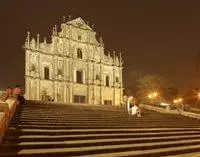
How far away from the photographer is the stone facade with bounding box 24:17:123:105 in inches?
1544

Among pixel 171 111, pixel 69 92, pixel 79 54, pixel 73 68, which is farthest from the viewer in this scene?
pixel 79 54

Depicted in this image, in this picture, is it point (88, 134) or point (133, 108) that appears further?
point (133, 108)

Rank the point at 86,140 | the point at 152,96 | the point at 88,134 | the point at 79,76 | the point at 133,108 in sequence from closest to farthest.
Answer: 1. the point at 86,140
2. the point at 88,134
3. the point at 133,108
4. the point at 79,76
5. the point at 152,96

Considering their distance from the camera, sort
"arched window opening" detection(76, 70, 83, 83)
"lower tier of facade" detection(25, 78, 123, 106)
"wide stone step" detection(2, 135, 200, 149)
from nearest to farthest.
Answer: "wide stone step" detection(2, 135, 200, 149), "lower tier of facade" detection(25, 78, 123, 106), "arched window opening" detection(76, 70, 83, 83)

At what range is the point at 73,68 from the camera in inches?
1704

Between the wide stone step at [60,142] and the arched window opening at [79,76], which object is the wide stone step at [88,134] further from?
the arched window opening at [79,76]

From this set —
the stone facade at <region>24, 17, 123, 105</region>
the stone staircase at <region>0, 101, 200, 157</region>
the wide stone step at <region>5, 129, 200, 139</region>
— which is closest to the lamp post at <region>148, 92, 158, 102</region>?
the stone facade at <region>24, 17, 123, 105</region>

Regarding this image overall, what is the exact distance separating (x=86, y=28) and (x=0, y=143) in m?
38.1

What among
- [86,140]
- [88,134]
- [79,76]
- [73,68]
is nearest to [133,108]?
[88,134]

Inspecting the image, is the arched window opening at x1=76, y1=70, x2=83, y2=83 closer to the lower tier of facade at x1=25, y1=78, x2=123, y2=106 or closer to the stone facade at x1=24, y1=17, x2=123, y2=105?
the stone facade at x1=24, y1=17, x2=123, y2=105

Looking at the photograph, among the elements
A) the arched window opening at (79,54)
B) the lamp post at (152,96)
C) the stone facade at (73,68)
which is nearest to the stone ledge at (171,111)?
the stone facade at (73,68)

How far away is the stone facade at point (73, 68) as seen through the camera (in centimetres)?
3922

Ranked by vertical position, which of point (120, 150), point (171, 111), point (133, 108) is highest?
point (133, 108)

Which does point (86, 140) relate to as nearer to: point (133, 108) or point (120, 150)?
point (120, 150)
